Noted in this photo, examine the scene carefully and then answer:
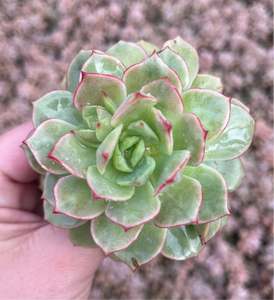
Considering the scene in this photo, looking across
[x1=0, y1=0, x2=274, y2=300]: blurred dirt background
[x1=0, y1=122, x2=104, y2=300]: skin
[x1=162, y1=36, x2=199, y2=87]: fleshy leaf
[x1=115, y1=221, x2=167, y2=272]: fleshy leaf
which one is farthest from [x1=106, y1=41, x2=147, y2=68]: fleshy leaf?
[x1=0, y1=0, x2=274, y2=300]: blurred dirt background

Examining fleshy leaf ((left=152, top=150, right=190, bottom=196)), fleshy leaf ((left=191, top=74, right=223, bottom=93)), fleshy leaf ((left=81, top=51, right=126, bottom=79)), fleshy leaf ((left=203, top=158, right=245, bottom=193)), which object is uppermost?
fleshy leaf ((left=81, top=51, right=126, bottom=79))

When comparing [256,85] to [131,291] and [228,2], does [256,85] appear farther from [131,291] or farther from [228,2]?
[131,291]

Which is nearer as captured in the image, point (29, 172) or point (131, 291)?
point (29, 172)

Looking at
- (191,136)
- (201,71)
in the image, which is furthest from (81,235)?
(201,71)

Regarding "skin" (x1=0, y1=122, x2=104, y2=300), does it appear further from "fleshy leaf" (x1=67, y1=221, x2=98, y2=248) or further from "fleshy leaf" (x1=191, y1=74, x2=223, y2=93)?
"fleshy leaf" (x1=191, y1=74, x2=223, y2=93)

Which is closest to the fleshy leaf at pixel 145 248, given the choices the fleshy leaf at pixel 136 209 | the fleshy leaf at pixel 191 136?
the fleshy leaf at pixel 136 209

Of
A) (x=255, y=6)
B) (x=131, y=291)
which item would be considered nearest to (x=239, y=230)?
(x=131, y=291)

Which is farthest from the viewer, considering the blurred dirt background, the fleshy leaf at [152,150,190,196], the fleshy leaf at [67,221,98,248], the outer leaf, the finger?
the blurred dirt background
